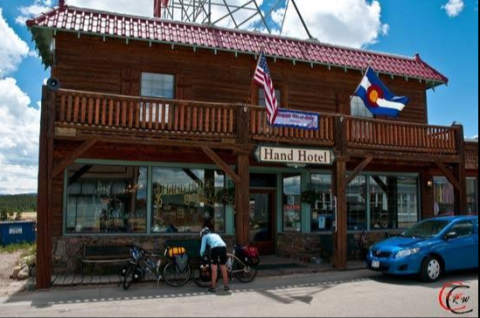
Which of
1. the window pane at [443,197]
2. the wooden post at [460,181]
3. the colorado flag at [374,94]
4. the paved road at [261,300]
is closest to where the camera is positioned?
the paved road at [261,300]

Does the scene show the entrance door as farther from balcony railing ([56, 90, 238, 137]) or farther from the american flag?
the american flag

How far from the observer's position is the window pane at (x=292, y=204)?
16203mm

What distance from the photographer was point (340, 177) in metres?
13.7

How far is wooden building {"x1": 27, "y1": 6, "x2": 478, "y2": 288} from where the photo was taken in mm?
12133

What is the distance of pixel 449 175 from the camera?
15469 mm

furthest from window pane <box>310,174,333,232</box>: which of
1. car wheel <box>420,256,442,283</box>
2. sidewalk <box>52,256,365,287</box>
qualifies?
car wheel <box>420,256,442,283</box>

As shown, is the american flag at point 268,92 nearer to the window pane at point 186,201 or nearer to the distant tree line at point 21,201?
the window pane at point 186,201

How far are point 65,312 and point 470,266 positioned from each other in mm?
9502

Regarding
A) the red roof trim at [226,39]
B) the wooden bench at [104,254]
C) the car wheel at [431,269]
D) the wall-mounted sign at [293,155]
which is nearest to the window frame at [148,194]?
the wooden bench at [104,254]

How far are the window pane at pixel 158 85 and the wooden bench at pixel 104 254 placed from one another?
474 cm

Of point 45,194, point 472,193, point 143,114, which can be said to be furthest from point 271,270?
point 472,193

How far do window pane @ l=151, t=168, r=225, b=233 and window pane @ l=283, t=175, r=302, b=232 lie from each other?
2.59 metres

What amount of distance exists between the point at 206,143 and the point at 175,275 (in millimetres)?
3463

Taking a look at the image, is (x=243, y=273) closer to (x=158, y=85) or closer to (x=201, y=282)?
(x=201, y=282)
